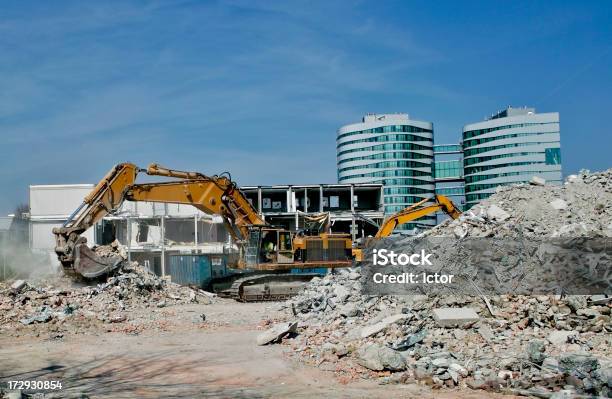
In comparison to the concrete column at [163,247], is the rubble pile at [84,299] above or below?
below

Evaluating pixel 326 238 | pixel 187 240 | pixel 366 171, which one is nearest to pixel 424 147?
pixel 366 171

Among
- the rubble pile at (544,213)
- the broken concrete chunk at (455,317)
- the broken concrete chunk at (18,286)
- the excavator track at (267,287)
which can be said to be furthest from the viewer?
the excavator track at (267,287)

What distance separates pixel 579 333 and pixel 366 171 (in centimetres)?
10114

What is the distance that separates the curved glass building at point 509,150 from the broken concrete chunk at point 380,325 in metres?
90.6

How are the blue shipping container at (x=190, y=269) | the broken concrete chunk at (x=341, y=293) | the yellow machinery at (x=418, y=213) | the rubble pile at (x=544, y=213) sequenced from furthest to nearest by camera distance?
1. the blue shipping container at (x=190, y=269)
2. the yellow machinery at (x=418, y=213)
3. the broken concrete chunk at (x=341, y=293)
4. the rubble pile at (x=544, y=213)

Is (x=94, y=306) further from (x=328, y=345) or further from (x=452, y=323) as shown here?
(x=452, y=323)

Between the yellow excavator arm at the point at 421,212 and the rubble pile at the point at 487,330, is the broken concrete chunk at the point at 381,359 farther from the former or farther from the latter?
the yellow excavator arm at the point at 421,212

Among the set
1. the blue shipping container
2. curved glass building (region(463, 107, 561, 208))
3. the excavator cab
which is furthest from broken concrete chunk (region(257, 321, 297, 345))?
curved glass building (region(463, 107, 561, 208))

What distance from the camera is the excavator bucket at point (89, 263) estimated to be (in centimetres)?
1897

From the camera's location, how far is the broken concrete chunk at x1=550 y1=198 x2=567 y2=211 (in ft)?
49.9

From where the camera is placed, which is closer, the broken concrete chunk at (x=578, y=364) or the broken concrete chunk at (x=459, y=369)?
the broken concrete chunk at (x=578, y=364)

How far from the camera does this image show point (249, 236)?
22.3m

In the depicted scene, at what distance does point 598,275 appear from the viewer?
39.7ft

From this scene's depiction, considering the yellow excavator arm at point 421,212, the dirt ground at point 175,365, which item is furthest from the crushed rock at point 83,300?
the yellow excavator arm at point 421,212
